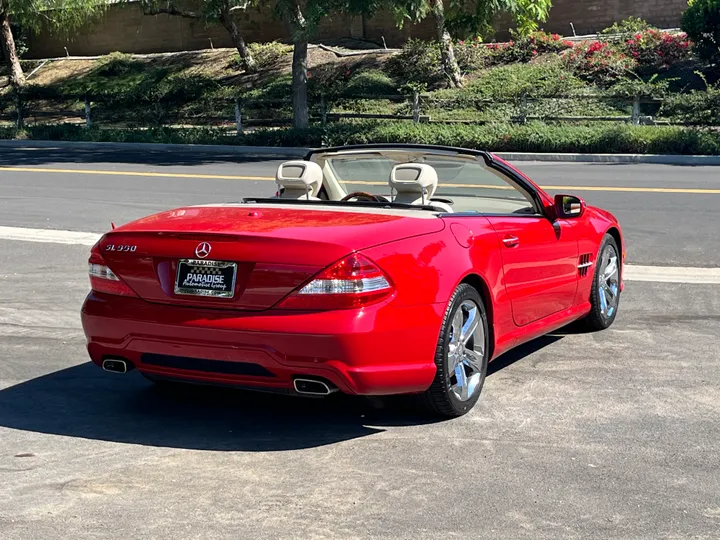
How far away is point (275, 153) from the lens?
2948 cm

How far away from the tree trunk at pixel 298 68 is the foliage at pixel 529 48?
33.3 ft

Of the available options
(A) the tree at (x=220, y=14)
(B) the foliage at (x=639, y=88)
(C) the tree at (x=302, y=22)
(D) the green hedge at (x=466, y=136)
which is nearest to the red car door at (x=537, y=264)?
(D) the green hedge at (x=466, y=136)

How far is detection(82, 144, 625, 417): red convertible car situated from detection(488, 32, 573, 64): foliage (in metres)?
34.3

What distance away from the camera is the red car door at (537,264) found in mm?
6453

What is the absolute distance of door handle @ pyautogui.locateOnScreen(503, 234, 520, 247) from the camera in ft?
21.0

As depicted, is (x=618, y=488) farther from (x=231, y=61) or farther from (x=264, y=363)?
(x=231, y=61)

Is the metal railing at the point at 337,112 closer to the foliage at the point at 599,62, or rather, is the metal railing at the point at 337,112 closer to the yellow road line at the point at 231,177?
the foliage at the point at 599,62

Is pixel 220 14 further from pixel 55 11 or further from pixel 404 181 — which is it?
pixel 404 181

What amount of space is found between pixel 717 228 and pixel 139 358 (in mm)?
9847

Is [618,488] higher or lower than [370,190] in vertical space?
lower

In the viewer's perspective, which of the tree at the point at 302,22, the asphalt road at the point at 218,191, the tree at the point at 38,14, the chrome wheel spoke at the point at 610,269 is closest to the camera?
the chrome wheel spoke at the point at 610,269

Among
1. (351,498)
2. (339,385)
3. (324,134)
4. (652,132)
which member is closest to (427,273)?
(339,385)

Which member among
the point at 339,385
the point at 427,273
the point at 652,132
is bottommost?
the point at 652,132

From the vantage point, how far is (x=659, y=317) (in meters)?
8.59
